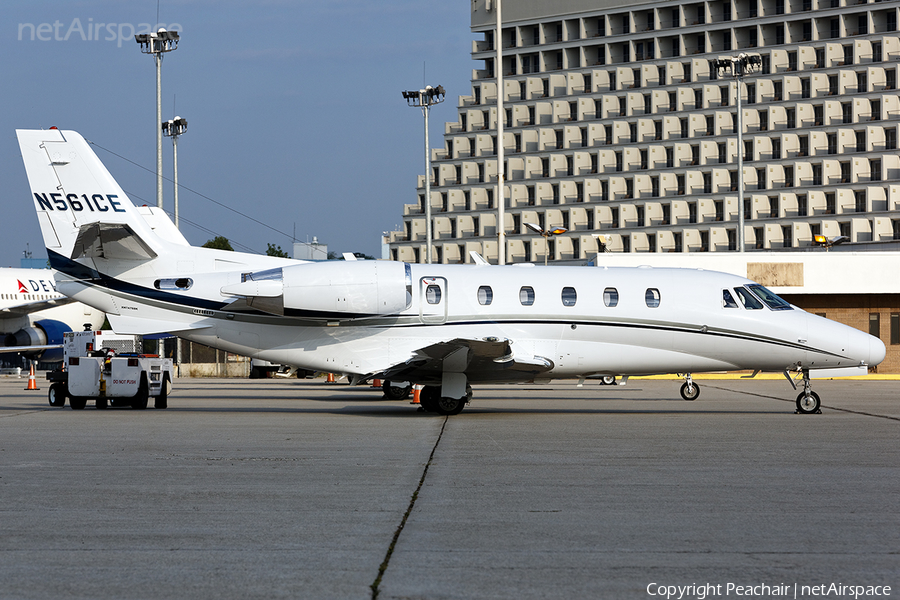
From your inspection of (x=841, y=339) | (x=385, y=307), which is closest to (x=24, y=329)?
(x=385, y=307)

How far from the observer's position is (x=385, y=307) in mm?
18109

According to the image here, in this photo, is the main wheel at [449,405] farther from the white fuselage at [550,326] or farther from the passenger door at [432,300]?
the passenger door at [432,300]

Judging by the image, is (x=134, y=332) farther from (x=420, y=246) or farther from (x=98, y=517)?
(x=420, y=246)

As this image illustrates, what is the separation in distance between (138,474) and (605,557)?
18.5ft

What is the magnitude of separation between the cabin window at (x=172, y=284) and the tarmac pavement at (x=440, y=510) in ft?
11.7

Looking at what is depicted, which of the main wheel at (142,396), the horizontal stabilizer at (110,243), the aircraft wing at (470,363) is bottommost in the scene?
the main wheel at (142,396)

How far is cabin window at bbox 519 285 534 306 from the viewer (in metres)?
18.7

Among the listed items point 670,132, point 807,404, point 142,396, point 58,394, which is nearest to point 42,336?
point 58,394

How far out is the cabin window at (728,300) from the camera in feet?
63.5

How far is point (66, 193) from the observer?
62.8ft

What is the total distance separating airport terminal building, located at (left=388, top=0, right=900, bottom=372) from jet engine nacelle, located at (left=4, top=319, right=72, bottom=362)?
4683 centimetres

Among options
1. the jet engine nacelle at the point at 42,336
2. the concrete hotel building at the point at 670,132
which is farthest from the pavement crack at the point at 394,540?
the concrete hotel building at the point at 670,132

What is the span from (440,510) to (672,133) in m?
103

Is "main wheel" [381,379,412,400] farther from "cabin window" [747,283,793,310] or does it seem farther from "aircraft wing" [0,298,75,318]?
"aircraft wing" [0,298,75,318]
